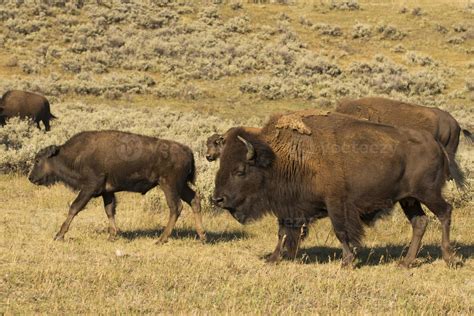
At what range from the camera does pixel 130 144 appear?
9.80 metres

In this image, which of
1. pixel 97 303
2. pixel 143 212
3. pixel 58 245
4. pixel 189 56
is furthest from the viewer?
pixel 189 56

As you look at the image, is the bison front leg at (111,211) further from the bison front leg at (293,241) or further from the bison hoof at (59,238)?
the bison front leg at (293,241)

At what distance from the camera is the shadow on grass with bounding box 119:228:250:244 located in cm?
968

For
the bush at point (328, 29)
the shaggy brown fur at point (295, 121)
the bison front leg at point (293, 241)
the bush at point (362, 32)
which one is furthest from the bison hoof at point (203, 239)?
the bush at point (362, 32)

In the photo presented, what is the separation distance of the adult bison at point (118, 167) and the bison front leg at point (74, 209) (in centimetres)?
2

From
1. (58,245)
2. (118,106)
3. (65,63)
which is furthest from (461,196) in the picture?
(65,63)

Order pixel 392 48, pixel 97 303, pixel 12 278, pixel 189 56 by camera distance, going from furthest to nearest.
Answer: pixel 392 48 < pixel 189 56 < pixel 12 278 < pixel 97 303

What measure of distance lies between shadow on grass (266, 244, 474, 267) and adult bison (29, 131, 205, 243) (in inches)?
72.6

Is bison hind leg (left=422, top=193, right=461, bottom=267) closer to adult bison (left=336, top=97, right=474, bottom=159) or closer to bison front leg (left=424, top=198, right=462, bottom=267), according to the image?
bison front leg (left=424, top=198, right=462, bottom=267)

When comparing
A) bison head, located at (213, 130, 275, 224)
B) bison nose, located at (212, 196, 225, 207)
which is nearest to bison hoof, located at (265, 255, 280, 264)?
bison head, located at (213, 130, 275, 224)

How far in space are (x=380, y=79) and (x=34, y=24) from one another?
22.7 meters

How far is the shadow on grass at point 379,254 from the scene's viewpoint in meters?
8.17

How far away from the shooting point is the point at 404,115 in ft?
37.9

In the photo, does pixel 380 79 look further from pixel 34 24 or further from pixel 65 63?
pixel 34 24
